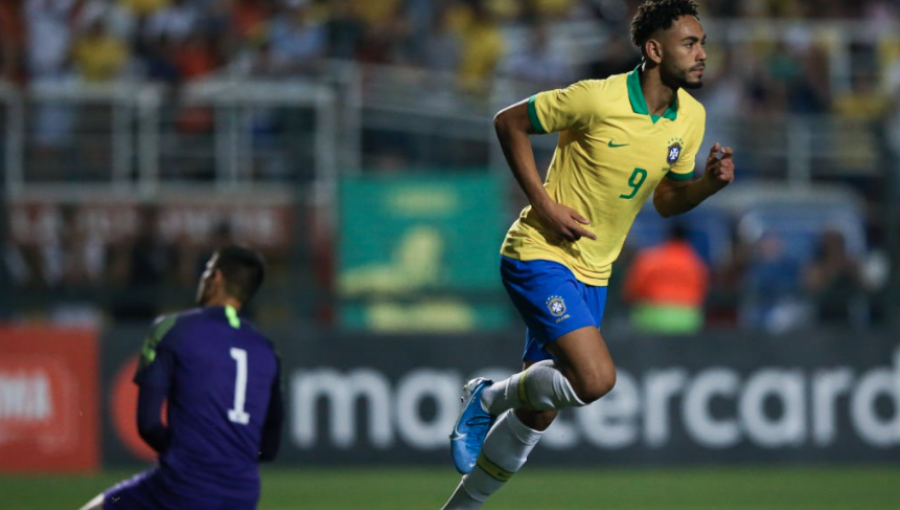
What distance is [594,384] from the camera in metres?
6.63

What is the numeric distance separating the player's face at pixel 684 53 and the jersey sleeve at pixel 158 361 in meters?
2.43

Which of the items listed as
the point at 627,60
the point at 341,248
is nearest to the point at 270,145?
the point at 341,248

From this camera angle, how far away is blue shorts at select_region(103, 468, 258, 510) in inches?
243

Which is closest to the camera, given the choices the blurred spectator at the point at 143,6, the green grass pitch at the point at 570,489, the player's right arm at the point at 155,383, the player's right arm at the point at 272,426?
the player's right arm at the point at 155,383

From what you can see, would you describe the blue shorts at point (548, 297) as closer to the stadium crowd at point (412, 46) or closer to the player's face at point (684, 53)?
the player's face at point (684, 53)

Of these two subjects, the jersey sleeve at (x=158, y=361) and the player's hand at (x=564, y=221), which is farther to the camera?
the player's hand at (x=564, y=221)

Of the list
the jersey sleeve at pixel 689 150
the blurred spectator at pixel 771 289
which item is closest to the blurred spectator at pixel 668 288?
the blurred spectator at pixel 771 289

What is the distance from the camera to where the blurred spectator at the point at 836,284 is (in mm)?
13258

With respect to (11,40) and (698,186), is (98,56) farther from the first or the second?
(698,186)

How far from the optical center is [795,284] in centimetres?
1340

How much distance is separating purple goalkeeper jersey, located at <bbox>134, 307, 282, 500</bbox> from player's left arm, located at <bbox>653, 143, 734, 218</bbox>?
2.23 m

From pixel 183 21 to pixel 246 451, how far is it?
35.2 feet

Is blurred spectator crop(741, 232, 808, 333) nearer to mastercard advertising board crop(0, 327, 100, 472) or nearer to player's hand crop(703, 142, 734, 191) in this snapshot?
mastercard advertising board crop(0, 327, 100, 472)

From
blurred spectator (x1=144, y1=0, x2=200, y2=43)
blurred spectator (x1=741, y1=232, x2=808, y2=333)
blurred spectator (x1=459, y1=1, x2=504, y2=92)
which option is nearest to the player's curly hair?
blurred spectator (x1=741, y1=232, x2=808, y2=333)
